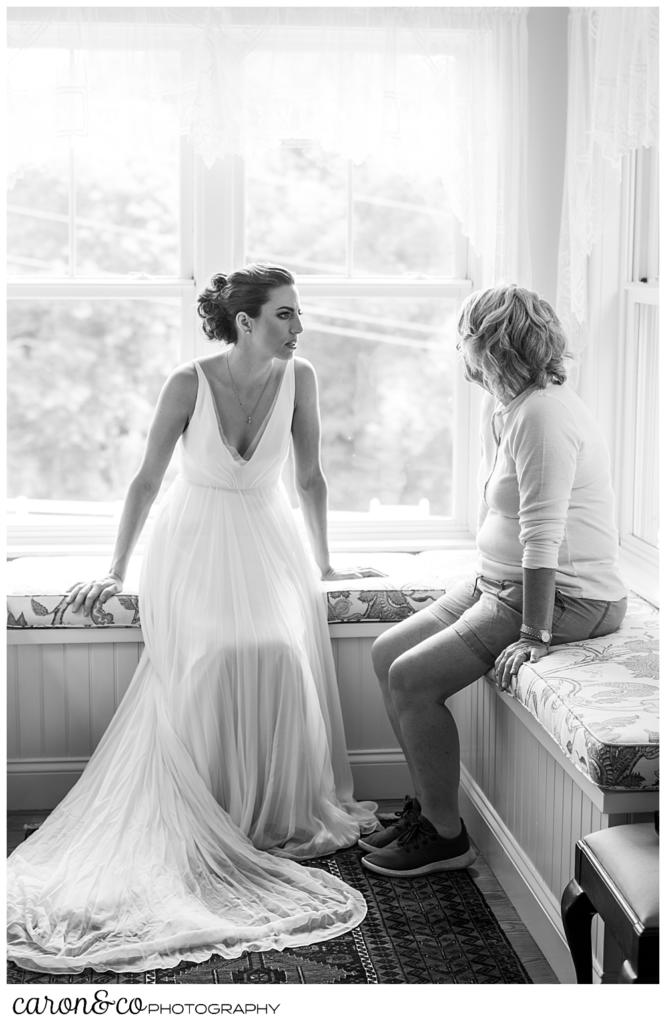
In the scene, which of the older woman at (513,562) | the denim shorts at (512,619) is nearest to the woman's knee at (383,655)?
the older woman at (513,562)

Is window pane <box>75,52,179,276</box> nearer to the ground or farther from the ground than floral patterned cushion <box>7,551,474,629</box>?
farther from the ground

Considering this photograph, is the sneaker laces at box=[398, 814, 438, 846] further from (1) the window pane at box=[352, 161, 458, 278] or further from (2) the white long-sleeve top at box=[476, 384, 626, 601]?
(1) the window pane at box=[352, 161, 458, 278]

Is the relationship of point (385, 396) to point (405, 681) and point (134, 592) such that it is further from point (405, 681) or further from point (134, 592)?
point (405, 681)

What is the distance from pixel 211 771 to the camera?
3238 millimetres

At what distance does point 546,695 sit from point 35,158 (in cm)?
241

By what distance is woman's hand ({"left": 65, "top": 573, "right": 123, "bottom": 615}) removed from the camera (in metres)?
3.52

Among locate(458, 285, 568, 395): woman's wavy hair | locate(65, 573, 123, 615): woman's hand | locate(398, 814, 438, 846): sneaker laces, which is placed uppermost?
locate(458, 285, 568, 395): woman's wavy hair

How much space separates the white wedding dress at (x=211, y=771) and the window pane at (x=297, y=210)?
2.55 feet

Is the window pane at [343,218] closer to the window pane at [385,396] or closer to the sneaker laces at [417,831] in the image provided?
the window pane at [385,396]

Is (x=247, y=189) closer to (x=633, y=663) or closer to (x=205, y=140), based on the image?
(x=205, y=140)

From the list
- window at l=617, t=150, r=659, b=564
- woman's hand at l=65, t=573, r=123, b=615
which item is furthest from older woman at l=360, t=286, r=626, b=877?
woman's hand at l=65, t=573, r=123, b=615

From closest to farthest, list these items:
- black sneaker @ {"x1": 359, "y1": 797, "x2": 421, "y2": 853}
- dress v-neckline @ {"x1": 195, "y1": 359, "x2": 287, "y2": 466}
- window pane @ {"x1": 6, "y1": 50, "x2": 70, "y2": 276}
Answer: black sneaker @ {"x1": 359, "y1": 797, "x2": 421, "y2": 853}
dress v-neckline @ {"x1": 195, "y1": 359, "x2": 287, "y2": 466}
window pane @ {"x1": 6, "y1": 50, "x2": 70, "y2": 276}

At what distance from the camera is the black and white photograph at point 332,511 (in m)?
2.65

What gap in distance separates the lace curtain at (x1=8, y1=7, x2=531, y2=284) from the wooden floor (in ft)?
6.28
